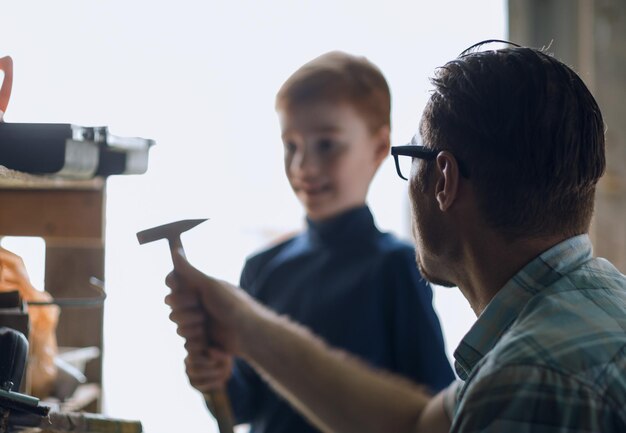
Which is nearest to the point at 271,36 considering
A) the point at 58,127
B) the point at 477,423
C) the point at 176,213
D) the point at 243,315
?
the point at 176,213

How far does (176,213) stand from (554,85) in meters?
1.09

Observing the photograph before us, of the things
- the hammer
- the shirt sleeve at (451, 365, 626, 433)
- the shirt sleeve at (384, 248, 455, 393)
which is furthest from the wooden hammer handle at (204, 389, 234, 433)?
the shirt sleeve at (451, 365, 626, 433)

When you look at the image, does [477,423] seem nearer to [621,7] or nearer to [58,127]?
[58,127]

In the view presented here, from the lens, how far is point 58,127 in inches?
29.0

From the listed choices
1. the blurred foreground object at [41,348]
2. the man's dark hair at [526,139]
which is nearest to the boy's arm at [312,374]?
the blurred foreground object at [41,348]

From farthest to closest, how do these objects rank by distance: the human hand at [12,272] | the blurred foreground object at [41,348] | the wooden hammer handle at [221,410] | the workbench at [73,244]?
1. the wooden hammer handle at [221,410]
2. the workbench at [73,244]
3. the blurred foreground object at [41,348]
4. the human hand at [12,272]

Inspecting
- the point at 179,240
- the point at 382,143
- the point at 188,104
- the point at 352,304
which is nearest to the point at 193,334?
the point at 179,240

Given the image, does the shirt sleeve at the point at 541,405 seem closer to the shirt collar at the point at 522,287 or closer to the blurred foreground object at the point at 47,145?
the shirt collar at the point at 522,287

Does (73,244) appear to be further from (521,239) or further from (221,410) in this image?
(521,239)

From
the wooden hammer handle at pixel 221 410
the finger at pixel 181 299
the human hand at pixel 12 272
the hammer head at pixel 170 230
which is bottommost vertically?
the wooden hammer handle at pixel 221 410

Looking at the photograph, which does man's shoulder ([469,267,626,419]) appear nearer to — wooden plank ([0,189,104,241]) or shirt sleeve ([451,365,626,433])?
shirt sleeve ([451,365,626,433])

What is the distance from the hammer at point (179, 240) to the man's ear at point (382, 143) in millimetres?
591

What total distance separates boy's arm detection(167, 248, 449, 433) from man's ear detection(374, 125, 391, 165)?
0.43 metres

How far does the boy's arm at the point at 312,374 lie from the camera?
1.22m
